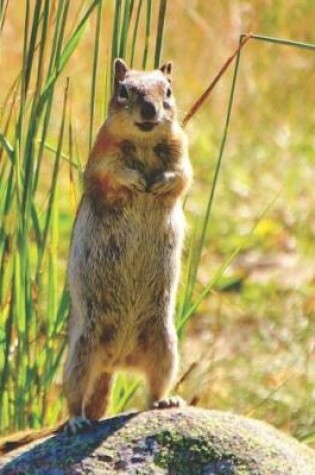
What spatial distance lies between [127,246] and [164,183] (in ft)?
0.75

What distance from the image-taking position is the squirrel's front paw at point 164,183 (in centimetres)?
427

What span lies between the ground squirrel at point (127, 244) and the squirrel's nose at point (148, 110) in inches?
1.4

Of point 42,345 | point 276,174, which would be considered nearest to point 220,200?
point 276,174

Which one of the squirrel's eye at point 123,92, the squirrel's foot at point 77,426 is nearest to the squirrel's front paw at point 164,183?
the squirrel's eye at point 123,92

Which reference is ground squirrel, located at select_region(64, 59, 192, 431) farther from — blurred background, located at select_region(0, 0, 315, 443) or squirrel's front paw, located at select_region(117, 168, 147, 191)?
blurred background, located at select_region(0, 0, 315, 443)

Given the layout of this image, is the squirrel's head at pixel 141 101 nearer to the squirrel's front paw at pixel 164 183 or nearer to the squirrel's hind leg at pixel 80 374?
the squirrel's front paw at pixel 164 183

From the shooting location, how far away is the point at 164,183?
14.0 ft

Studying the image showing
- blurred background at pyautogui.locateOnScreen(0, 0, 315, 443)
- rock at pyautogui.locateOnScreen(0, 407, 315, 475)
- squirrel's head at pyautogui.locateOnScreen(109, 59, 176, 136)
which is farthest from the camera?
blurred background at pyautogui.locateOnScreen(0, 0, 315, 443)

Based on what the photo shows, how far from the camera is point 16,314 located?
4977mm

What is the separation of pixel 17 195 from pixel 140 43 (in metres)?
6.57

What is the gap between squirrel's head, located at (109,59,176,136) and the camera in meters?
4.22

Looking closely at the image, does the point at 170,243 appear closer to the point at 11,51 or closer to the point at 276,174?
the point at 276,174

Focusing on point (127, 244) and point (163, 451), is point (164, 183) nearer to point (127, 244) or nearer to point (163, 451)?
point (127, 244)

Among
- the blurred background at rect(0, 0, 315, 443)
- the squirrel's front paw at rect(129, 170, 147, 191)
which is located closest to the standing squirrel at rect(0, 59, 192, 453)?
the squirrel's front paw at rect(129, 170, 147, 191)
